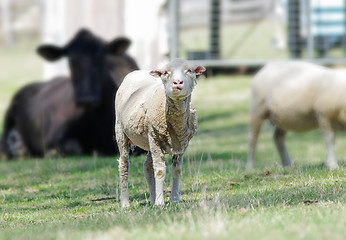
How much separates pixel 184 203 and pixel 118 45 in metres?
6.55

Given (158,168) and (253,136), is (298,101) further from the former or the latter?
(158,168)

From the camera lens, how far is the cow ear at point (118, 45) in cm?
1223

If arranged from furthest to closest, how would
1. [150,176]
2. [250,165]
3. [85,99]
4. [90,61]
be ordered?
[90,61] → [85,99] → [250,165] → [150,176]

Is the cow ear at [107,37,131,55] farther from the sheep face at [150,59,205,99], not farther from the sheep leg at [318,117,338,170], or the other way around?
the sheep face at [150,59,205,99]

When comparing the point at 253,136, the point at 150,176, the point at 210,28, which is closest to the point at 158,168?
the point at 150,176

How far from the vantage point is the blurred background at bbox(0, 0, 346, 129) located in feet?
59.6

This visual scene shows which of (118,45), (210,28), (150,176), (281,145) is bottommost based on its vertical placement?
(281,145)

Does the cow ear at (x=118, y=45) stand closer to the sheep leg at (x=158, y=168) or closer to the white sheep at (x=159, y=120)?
the white sheep at (x=159, y=120)

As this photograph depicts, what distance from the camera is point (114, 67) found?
1213 centimetres

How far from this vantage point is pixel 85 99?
11.6 m

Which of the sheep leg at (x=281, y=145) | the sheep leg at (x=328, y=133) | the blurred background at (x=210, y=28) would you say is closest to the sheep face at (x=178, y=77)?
the sheep leg at (x=328, y=133)

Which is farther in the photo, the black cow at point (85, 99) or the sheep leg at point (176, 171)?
the black cow at point (85, 99)

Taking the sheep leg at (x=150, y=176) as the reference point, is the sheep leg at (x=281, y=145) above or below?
below

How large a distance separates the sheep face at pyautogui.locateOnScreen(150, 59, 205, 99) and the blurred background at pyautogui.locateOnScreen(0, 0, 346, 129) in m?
11.4
